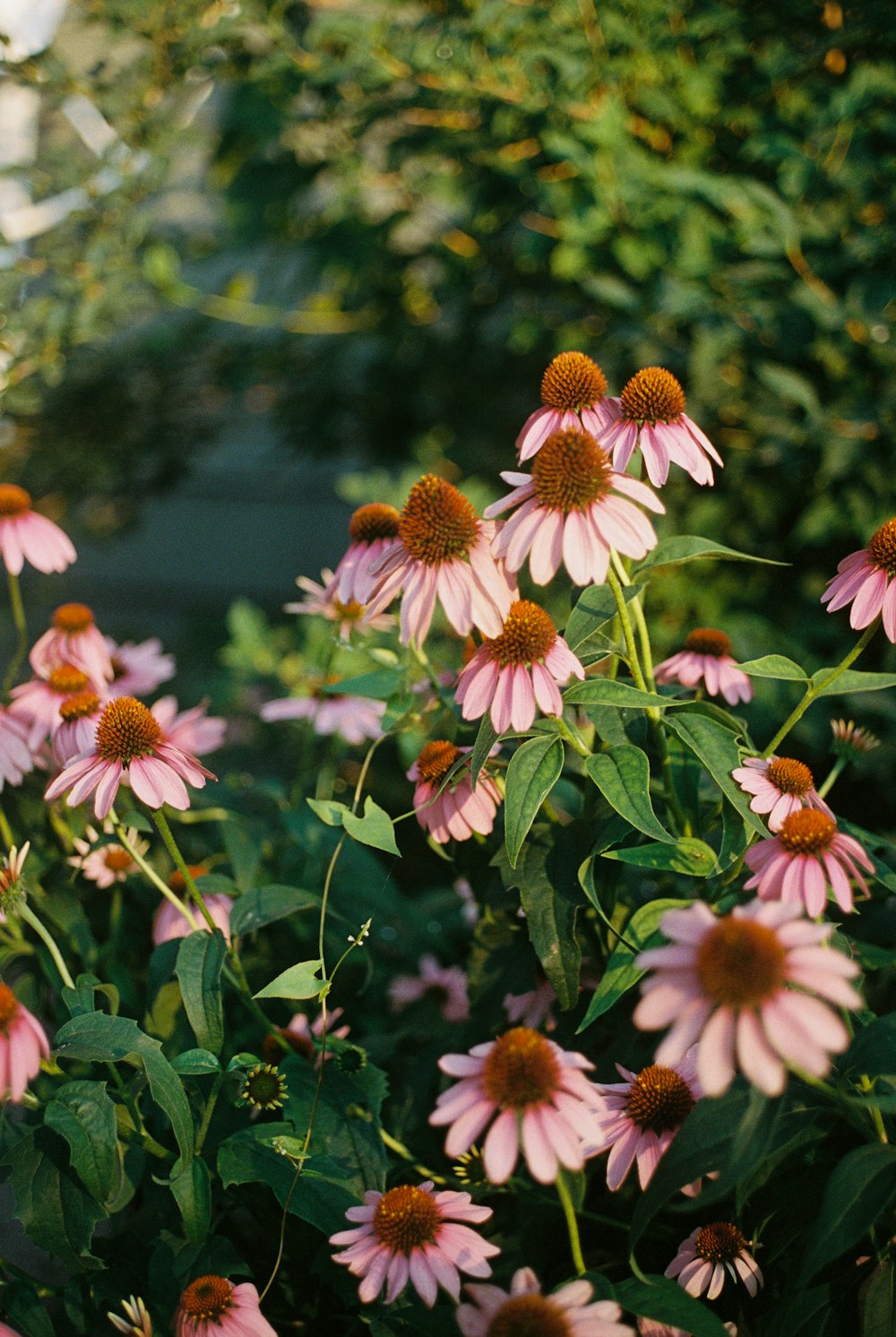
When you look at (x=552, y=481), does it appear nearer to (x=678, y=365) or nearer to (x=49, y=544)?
(x=49, y=544)

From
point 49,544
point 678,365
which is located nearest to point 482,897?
point 49,544

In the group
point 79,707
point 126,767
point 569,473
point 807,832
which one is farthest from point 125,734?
point 807,832

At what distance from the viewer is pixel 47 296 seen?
5.75 ft

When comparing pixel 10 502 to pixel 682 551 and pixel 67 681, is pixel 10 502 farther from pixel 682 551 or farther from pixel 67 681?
pixel 682 551

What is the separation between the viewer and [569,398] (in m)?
0.73

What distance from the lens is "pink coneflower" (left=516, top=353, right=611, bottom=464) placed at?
0.73m

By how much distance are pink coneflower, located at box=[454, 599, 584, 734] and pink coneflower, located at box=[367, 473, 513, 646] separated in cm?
2

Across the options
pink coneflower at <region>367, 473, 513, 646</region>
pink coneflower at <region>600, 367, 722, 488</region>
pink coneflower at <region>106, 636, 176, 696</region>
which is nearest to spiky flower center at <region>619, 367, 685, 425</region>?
pink coneflower at <region>600, 367, 722, 488</region>

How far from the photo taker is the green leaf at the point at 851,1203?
0.55 meters

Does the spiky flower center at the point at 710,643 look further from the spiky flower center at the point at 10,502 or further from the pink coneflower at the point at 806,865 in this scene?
the spiky flower center at the point at 10,502

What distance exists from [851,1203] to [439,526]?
0.46 metres

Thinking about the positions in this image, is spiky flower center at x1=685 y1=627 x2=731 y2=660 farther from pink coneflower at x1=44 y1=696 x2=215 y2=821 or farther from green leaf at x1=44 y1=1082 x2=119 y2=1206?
green leaf at x1=44 y1=1082 x2=119 y2=1206

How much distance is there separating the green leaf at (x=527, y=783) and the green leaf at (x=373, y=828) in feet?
0.35

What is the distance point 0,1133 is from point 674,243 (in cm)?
147
